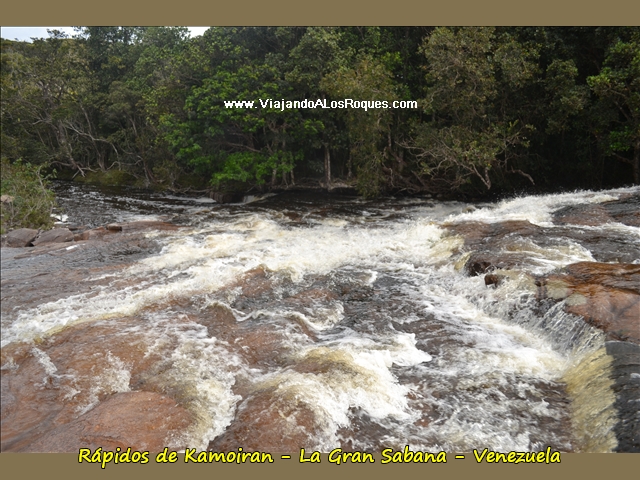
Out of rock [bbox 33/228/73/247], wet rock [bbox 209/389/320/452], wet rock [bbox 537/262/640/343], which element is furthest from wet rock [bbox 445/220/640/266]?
rock [bbox 33/228/73/247]

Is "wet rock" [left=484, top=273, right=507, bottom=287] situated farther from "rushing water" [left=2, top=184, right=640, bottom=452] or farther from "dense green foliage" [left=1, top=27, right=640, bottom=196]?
"dense green foliage" [left=1, top=27, right=640, bottom=196]

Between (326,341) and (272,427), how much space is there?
2031mm

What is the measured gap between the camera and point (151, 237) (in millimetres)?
11250

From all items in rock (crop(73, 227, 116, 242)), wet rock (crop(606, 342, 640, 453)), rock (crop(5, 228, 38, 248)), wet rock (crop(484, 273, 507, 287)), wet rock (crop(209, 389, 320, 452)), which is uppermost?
rock (crop(5, 228, 38, 248))

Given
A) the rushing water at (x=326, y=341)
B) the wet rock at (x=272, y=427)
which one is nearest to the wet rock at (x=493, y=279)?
the rushing water at (x=326, y=341)

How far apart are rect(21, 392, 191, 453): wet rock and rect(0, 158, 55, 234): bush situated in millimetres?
5414

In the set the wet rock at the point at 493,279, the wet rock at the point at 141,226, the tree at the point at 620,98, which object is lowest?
the wet rock at the point at 493,279

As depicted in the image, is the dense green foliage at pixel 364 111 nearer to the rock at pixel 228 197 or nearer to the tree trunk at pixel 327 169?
the tree trunk at pixel 327 169

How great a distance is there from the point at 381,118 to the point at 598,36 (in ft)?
22.6

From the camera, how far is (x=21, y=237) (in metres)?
9.60

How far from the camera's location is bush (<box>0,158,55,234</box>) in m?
8.70

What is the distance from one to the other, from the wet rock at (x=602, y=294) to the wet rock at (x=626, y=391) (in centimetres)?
31

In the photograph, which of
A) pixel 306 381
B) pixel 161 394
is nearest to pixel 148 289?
pixel 161 394

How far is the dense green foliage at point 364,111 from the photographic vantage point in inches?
546
